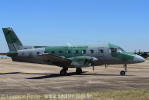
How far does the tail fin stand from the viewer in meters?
32.6

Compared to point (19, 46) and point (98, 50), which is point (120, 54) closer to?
point (98, 50)

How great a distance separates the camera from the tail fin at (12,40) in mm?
32625

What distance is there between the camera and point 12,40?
1299 inches

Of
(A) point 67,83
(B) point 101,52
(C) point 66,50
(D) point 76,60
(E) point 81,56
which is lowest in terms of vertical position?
(A) point 67,83

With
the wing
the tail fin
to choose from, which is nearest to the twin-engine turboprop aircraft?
the wing

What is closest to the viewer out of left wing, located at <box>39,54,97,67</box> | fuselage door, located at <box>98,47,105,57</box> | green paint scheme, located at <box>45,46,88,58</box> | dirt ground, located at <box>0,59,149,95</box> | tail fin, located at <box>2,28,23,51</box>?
dirt ground, located at <box>0,59,149,95</box>

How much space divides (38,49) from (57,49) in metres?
2.59

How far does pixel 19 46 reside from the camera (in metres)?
32.6

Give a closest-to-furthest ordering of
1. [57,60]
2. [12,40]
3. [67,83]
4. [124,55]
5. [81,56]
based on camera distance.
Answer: [67,83] → [124,55] → [57,60] → [81,56] → [12,40]

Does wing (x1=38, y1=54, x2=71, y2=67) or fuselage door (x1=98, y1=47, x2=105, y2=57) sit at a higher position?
fuselage door (x1=98, y1=47, x2=105, y2=57)

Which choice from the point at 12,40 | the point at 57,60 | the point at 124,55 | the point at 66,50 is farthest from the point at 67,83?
the point at 12,40

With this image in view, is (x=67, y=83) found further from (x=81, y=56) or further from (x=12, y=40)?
(x=12, y=40)

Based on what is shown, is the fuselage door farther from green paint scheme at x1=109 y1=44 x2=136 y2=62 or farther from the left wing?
green paint scheme at x1=109 y1=44 x2=136 y2=62

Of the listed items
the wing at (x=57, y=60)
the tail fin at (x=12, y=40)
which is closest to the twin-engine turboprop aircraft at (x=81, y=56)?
the wing at (x=57, y=60)
